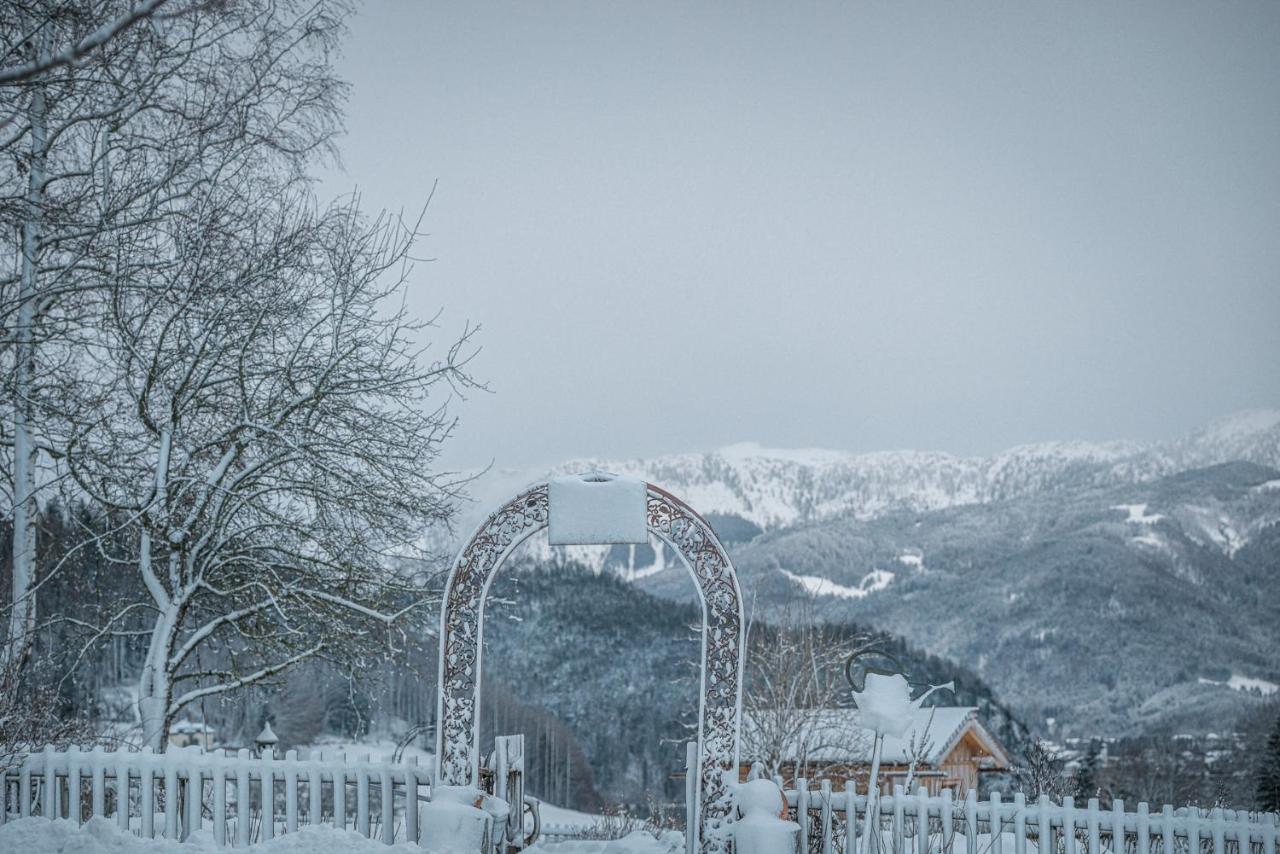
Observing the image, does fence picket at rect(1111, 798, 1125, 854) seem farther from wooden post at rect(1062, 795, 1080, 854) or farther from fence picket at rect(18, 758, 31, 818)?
fence picket at rect(18, 758, 31, 818)

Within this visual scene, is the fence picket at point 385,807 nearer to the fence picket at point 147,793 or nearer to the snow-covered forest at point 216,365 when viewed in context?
the fence picket at point 147,793

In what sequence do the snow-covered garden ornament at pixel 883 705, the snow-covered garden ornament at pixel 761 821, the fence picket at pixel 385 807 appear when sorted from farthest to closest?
1. the fence picket at pixel 385 807
2. the snow-covered garden ornament at pixel 761 821
3. the snow-covered garden ornament at pixel 883 705

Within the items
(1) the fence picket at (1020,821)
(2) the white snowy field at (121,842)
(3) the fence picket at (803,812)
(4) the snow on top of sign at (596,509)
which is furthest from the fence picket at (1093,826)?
(2) the white snowy field at (121,842)

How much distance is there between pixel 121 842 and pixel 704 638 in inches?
149

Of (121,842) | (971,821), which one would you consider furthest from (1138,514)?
(121,842)

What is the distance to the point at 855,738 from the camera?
21.3 meters

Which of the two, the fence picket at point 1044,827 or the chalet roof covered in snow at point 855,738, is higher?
the fence picket at point 1044,827

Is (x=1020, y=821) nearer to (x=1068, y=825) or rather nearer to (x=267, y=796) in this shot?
(x=1068, y=825)

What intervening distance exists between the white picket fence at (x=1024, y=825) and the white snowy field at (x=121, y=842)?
272cm

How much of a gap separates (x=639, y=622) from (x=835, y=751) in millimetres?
58123

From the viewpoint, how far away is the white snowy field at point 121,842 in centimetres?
686

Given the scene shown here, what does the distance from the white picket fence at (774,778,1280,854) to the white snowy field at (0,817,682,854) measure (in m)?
2.72

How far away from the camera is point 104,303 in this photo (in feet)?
33.6

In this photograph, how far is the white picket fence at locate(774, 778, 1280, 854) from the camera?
783 centimetres
